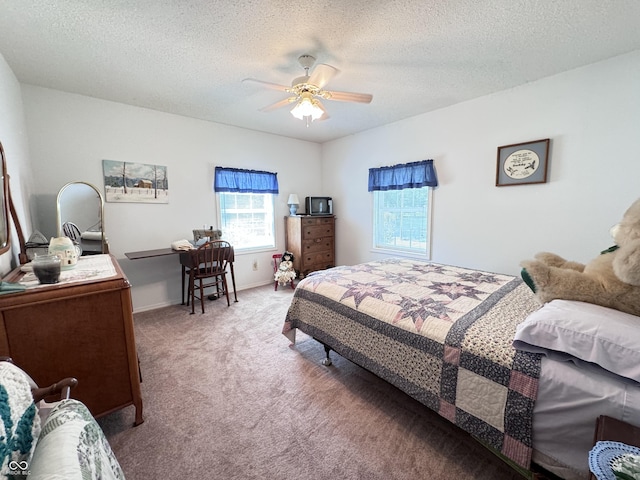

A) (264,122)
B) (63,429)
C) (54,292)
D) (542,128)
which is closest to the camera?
(63,429)

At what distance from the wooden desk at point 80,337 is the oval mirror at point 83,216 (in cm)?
117

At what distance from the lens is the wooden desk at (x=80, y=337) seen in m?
1.22

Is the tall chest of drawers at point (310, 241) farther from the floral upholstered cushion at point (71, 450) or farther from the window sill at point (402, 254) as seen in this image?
the floral upholstered cushion at point (71, 450)

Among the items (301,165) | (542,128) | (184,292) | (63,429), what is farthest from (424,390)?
(301,165)

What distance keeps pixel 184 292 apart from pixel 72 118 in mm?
2229

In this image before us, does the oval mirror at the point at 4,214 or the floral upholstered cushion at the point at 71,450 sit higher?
the oval mirror at the point at 4,214

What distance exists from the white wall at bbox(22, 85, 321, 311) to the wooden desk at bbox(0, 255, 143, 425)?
1.63 meters

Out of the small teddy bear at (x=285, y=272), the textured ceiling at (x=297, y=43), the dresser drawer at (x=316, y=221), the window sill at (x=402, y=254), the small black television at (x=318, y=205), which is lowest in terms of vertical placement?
the small teddy bear at (x=285, y=272)

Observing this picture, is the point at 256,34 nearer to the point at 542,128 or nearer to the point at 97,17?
the point at 97,17

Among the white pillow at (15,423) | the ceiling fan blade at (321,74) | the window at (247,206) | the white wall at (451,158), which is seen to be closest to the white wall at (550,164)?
the white wall at (451,158)

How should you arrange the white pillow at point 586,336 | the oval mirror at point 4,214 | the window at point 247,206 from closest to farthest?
the white pillow at point 586,336, the oval mirror at point 4,214, the window at point 247,206

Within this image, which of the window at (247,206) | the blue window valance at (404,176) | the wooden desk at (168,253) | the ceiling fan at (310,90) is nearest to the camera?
the ceiling fan at (310,90)

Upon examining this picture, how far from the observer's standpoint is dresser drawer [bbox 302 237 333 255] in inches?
169

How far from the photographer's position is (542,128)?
101 inches
